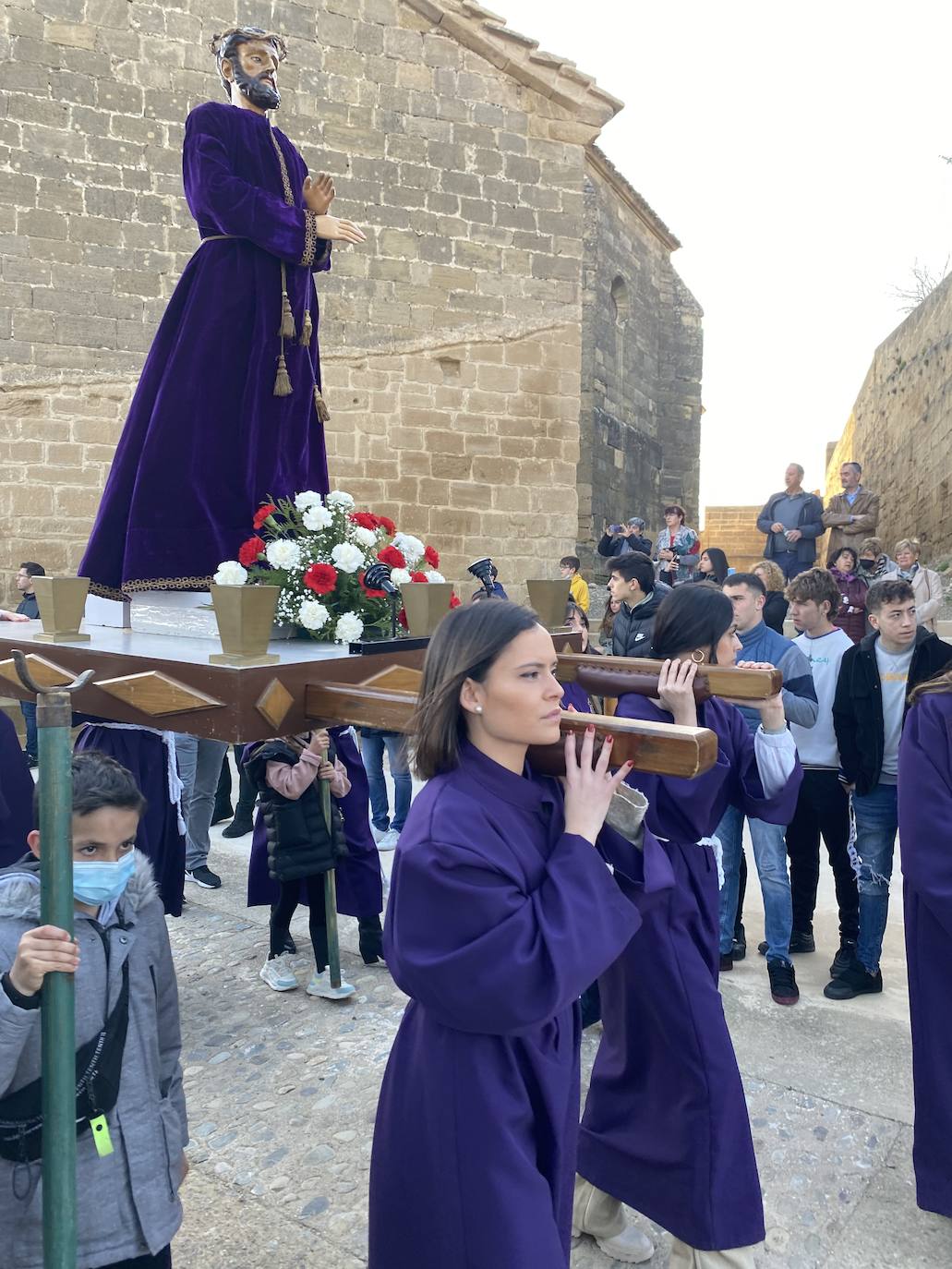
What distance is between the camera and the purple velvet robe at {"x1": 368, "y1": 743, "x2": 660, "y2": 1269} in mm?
1571

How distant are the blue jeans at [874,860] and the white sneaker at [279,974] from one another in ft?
8.20

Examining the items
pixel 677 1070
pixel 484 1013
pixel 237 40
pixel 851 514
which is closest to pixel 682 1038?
pixel 677 1070

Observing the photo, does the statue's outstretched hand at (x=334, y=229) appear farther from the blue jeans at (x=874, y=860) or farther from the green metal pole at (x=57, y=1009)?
the blue jeans at (x=874, y=860)

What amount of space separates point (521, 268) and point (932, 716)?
9.12m

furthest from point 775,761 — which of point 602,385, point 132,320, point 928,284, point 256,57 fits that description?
point 928,284

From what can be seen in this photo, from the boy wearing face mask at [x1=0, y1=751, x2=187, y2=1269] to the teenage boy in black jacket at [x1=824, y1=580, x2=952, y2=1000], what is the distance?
313 centimetres

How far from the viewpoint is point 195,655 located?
2543 millimetres

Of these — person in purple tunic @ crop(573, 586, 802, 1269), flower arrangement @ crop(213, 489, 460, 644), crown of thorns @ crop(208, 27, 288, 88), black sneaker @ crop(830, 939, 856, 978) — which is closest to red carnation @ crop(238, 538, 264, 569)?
flower arrangement @ crop(213, 489, 460, 644)

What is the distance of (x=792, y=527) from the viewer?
10531 mm

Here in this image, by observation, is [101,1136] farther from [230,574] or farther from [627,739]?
[230,574]

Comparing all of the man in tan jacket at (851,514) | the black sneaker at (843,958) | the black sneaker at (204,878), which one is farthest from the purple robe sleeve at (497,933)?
the man in tan jacket at (851,514)

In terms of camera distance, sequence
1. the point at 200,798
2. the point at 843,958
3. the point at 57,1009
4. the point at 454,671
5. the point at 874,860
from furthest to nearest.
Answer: the point at 200,798 → the point at 843,958 → the point at 874,860 → the point at 454,671 → the point at 57,1009

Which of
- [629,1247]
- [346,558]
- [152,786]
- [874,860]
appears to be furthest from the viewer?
[874,860]

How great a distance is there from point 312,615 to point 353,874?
76.5 inches
